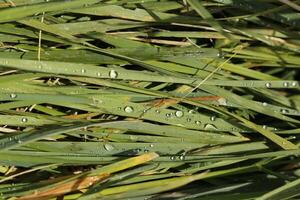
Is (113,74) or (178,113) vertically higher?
(113,74)

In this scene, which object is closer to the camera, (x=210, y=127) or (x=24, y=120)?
(x=24, y=120)

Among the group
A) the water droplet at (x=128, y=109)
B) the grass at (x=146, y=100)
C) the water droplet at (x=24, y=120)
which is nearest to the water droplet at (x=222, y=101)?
the grass at (x=146, y=100)

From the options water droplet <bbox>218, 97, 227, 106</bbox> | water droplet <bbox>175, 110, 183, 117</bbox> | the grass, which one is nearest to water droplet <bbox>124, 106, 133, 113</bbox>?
the grass

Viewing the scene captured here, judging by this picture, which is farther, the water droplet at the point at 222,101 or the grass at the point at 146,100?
the water droplet at the point at 222,101

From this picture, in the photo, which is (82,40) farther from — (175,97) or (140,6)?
(175,97)

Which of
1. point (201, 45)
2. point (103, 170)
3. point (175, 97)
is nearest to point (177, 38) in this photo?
point (201, 45)

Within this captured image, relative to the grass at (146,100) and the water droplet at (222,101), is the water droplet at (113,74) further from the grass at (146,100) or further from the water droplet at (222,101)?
the water droplet at (222,101)

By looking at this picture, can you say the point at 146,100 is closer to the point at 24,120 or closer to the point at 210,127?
the point at 210,127

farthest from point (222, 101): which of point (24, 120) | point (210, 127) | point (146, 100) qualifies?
point (24, 120)

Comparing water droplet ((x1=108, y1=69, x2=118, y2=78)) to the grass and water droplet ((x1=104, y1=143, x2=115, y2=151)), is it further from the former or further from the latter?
water droplet ((x1=104, y1=143, x2=115, y2=151))
